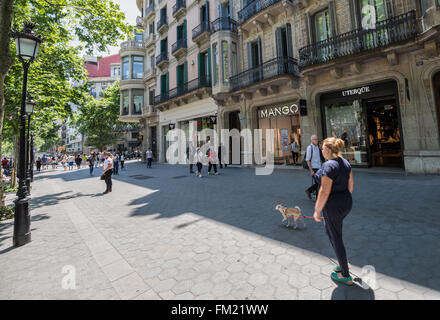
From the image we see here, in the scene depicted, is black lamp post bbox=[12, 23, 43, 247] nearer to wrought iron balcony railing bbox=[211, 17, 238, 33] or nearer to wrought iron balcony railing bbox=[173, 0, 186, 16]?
wrought iron balcony railing bbox=[211, 17, 238, 33]

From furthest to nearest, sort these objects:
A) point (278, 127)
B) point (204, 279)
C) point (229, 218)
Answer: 1. point (278, 127)
2. point (229, 218)
3. point (204, 279)

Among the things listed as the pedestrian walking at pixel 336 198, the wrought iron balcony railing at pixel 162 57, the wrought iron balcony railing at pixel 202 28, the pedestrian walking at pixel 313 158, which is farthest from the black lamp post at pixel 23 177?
the wrought iron balcony railing at pixel 162 57

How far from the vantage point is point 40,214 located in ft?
20.3

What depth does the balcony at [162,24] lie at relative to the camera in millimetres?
22469

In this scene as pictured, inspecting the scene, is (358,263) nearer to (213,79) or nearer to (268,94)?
(268,94)

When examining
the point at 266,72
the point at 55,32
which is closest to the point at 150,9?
the point at 266,72

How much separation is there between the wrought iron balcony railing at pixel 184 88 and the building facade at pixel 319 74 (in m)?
0.15

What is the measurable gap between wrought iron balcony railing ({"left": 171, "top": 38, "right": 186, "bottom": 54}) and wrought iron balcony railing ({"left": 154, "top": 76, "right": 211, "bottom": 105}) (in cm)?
363

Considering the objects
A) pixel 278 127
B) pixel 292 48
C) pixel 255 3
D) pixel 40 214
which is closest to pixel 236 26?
pixel 255 3

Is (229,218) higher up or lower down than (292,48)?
lower down

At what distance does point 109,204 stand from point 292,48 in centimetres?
1300

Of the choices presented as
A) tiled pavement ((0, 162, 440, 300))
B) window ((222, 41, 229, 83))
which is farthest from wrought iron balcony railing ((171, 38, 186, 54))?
tiled pavement ((0, 162, 440, 300))

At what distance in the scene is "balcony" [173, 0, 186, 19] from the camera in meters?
19.9

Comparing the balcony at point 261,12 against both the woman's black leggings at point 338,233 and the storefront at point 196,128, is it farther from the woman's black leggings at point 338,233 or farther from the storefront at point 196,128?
the woman's black leggings at point 338,233
